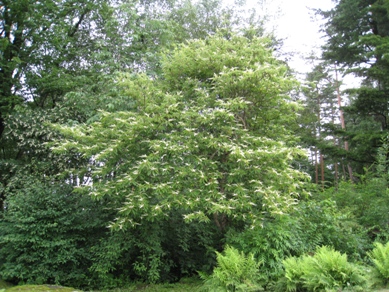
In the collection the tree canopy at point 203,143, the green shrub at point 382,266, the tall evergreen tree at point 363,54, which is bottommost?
the green shrub at point 382,266

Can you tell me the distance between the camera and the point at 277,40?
14.5m

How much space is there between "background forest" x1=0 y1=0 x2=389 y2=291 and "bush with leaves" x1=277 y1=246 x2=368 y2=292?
18 millimetres

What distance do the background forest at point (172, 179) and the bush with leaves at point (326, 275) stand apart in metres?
0.02

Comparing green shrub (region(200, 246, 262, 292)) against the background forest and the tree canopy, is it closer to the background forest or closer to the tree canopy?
the background forest

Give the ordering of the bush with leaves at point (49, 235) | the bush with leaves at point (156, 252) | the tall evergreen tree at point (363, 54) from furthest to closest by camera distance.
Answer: the tall evergreen tree at point (363, 54) < the bush with leaves at point (49, 235) < the bush with leaves at point (156, 252)

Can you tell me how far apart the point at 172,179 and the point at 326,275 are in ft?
9.16

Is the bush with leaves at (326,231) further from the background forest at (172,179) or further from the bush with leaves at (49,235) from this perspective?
the bush with leaves at (49,235)

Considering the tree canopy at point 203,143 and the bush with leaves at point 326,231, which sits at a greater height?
the tree canopy at point 203,143

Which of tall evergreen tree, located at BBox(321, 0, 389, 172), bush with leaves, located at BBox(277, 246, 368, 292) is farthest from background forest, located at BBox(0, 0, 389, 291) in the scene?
tall evergreen tree, located at BBox(321, 0, 389, 172)

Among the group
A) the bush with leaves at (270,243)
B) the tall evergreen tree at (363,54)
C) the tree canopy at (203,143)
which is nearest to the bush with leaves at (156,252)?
the tree canopy at (203,143)

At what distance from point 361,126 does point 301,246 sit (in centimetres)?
1435

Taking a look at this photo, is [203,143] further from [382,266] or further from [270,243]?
[382,266]

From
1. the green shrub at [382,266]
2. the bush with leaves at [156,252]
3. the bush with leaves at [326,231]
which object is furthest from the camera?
the bush with leaves at [156,252]

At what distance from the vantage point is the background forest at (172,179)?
17.4ft
